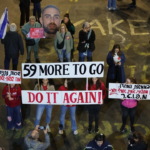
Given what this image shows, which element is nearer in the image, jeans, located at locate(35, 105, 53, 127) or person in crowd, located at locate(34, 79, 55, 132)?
person in crowd, located at locate(34, 79, 55, 132)

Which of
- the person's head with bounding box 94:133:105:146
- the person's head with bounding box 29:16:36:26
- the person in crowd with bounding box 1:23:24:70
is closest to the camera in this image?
the person's head with bounding box 94:133:105:146

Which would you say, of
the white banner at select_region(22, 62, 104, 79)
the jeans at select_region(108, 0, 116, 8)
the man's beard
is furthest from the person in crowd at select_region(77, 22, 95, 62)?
the jeans at select_region(108, 0, 116, 8)

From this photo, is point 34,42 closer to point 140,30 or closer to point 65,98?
point 65,98

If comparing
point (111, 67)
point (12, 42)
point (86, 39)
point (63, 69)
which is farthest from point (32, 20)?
point (63, 69)

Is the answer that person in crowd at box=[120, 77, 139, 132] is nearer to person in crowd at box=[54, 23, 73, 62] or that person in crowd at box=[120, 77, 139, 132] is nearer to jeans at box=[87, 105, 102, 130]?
jeans at box=[87, 105, 102, 130]

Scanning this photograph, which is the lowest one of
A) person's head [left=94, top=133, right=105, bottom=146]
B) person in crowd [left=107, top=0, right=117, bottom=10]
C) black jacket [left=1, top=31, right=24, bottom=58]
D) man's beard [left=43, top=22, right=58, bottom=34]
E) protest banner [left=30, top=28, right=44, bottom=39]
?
person's head [left=94, top=133, right=105, bottom=146]

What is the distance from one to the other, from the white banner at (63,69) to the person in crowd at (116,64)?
177 cm

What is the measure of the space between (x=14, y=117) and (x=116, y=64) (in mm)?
3361

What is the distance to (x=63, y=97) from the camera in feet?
26.3

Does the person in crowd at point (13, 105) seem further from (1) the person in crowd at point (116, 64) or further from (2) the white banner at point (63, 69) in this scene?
(1) the person in crowd at point (116, 64)

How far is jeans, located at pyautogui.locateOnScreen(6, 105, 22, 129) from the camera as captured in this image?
8.67m

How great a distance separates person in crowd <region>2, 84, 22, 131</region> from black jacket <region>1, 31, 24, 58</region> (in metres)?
2.02

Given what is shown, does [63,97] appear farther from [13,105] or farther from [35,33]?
[35,33]

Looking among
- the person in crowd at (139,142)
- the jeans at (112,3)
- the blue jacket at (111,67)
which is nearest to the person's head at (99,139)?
A: the person in crowd at (139,142)
